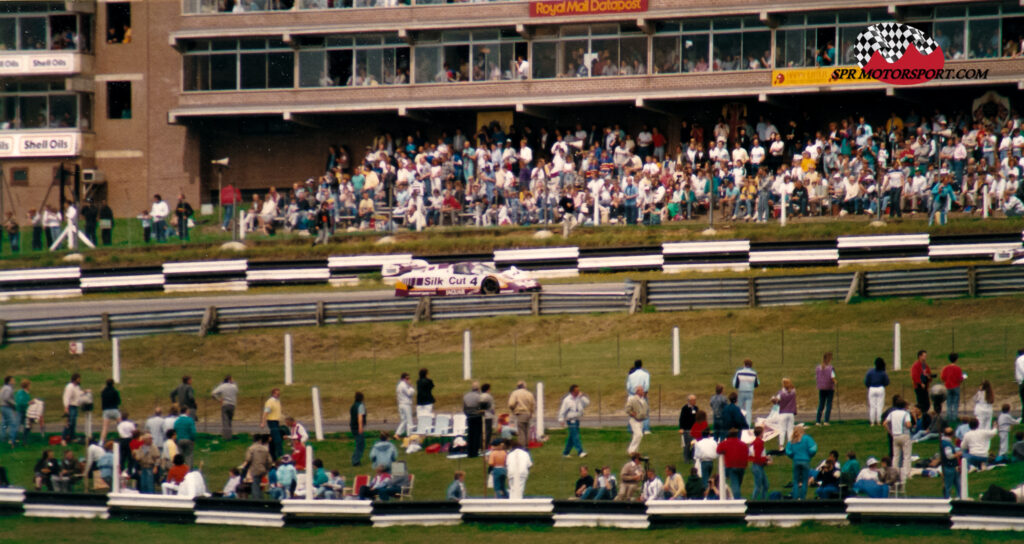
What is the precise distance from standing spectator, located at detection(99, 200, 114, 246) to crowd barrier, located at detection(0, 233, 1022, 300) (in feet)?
9.51

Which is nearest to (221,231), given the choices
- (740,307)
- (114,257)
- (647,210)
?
(114,257)

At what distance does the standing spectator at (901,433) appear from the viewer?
20.9m

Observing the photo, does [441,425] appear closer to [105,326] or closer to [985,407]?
[985,407]

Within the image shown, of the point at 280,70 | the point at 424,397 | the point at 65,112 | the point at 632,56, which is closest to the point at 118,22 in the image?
the point at 65,112

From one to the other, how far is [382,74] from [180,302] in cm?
1496

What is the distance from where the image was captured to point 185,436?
2336 cm

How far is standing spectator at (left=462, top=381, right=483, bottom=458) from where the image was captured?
78.1 ft

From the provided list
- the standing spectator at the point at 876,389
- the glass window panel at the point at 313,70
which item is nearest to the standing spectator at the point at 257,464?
the standing spectator at the point at 876,389

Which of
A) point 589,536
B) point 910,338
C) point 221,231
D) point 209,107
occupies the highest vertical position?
point 209,107

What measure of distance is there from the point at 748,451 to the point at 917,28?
2692cm

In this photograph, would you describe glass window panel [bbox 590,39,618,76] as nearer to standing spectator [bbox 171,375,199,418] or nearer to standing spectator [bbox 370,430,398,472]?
standing spectator [bbox 171,375,199,418]

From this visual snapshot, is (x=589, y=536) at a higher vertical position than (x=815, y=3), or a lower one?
lower

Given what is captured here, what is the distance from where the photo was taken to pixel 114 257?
41.2 m

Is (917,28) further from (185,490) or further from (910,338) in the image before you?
(185,490)
